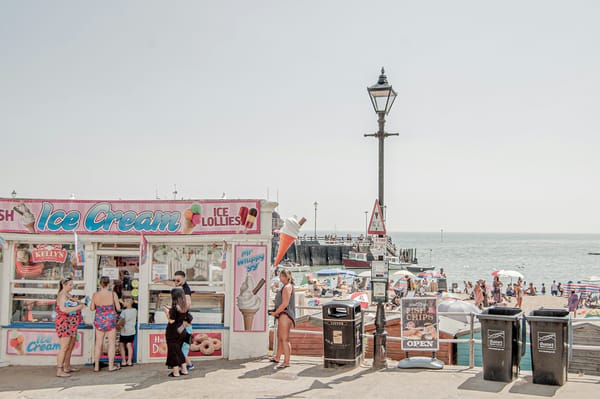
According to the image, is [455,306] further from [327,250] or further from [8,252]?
[327,250]

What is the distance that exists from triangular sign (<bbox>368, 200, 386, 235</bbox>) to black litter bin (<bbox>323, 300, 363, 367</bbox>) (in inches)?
49.6

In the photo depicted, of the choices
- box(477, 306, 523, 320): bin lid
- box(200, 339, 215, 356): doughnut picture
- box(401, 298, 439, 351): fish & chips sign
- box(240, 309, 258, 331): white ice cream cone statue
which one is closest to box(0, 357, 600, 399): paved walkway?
box(200, 339, 215, 356): doughnut picture

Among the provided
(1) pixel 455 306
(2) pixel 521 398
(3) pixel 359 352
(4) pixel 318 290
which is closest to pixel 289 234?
(3) pixel 359 352

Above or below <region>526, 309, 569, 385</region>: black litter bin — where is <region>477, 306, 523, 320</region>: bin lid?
above

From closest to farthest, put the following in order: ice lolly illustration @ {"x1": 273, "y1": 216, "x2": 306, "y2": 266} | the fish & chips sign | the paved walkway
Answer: the paved walkway, the fish & chips sign, ice lolly illustration @ {"x1": 273, "y1": 216, "x2": 306, "y2": 266}

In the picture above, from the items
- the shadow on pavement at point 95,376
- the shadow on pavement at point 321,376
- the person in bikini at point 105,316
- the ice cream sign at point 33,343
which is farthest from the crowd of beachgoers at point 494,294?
the ice cream sign at point 33,343

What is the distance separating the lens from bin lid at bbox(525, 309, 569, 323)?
25.9ft

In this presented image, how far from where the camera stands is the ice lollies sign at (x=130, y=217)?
32.7 feet

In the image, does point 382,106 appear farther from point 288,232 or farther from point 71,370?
point 71,370

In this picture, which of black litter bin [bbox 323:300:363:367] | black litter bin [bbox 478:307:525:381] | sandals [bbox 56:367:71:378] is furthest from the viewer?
black litter bin [bbox 323:300:363:367]

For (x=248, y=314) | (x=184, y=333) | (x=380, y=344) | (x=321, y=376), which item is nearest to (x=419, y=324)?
(x=380, y=344)

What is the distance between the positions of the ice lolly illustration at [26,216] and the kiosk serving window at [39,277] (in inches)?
13.3

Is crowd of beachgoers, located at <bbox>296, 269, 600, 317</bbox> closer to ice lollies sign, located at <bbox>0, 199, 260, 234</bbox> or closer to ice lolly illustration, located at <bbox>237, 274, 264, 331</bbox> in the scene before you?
ice lolly illustration, located at <bbox>237, 274, 264, 331</bbox>

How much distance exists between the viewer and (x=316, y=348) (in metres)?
12.3
